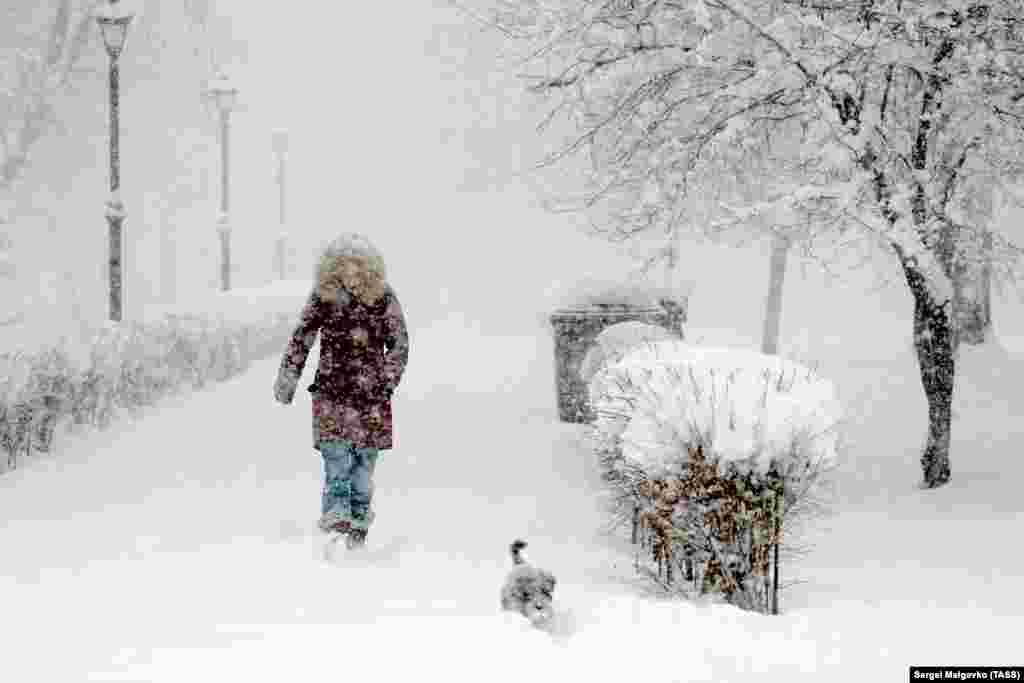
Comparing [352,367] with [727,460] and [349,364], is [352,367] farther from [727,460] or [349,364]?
[727,460]

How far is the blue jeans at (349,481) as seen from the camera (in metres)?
6.23

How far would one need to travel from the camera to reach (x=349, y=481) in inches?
248

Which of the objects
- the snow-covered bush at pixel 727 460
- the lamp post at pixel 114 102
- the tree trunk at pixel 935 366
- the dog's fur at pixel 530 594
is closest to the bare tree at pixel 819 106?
the tree trunk at pixel 935 366

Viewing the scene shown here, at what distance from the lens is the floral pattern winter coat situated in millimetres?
6188

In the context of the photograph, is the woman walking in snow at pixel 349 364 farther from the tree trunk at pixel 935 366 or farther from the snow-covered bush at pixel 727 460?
the tree trunk at pixel 935 366

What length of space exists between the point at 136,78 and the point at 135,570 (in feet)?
94.1

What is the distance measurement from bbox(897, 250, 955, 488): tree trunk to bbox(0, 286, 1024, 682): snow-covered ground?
0.91 ft

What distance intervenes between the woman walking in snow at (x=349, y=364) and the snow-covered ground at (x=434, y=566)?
465 millimetres

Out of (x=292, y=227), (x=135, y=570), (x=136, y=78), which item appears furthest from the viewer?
(x=292, y=227)

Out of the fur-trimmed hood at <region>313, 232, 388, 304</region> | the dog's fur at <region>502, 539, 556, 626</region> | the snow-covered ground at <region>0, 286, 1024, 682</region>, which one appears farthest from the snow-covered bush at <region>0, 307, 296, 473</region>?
the dog's fur at <region>502, 539, 556, 626</region>

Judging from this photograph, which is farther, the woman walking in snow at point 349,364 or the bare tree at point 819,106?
the bare tree at point 819,106

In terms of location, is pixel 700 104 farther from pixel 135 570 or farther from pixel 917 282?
pixel 135 570

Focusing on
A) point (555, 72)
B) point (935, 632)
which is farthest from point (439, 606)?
point (555, 72)

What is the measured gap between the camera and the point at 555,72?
9.77m
